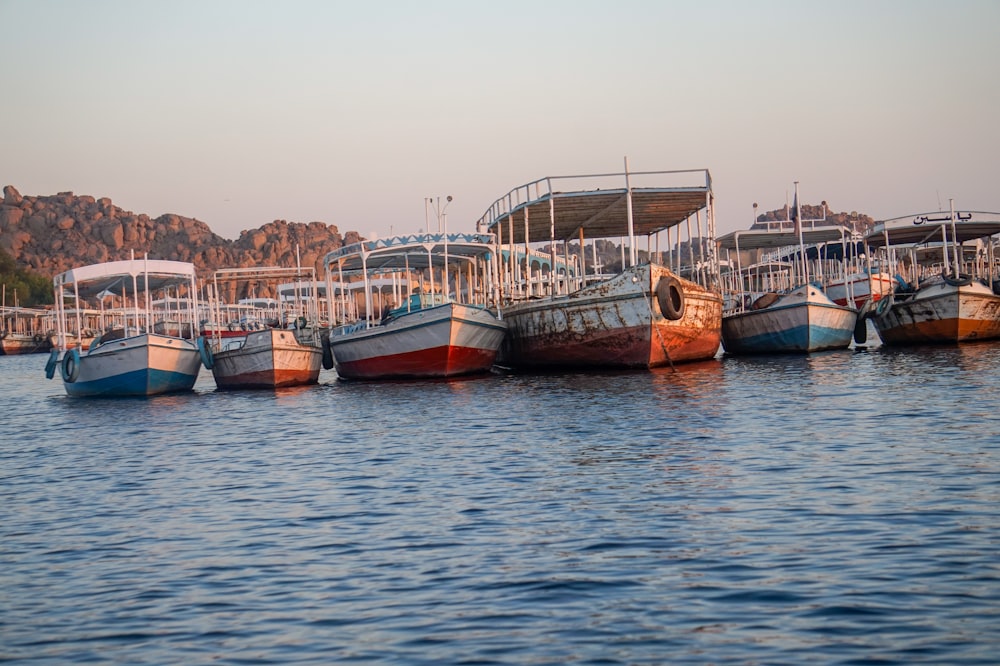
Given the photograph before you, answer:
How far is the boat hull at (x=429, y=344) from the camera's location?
104 feet

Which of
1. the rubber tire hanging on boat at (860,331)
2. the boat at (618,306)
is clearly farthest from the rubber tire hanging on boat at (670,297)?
the rubber tire hanging on boat at (860,331)

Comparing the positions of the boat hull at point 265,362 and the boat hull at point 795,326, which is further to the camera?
the boat hull at point 795,326

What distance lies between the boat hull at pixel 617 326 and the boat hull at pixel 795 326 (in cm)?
279

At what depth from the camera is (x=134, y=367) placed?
1244 inches

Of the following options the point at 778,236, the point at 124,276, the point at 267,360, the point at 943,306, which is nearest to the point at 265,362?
the point at 267,360

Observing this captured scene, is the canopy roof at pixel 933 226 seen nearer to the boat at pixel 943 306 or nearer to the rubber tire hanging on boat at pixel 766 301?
the boat at pixel 943 306

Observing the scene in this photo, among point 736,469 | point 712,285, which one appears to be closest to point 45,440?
point 736,469

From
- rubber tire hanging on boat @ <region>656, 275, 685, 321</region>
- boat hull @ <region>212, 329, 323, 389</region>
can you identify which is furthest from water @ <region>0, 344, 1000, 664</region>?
boat hull @ <region>212, 329, 323, 389</region>

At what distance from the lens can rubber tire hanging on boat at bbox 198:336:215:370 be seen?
115 feet

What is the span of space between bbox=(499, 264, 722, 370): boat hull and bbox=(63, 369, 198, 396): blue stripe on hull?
11.1 metres

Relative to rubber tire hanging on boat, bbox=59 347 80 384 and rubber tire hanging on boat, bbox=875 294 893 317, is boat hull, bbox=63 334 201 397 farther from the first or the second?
rubber tire hanging on boat, bbox=875 294 893 317

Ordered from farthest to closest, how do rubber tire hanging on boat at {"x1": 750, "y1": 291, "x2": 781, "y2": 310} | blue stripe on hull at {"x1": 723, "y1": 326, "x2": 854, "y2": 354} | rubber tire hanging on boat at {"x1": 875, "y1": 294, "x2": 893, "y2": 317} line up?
rubber tire hanging on boat at {"x1": 875, "y1": 294, "x2": 893, "y2": 317}
rubber tire hanging on boat at {"x1": 750, "y1": 291, "x2": 781, "y2": 310}
blue stripe on hull at {"x1": 723, "y1": 326, "x2": 854, "y2": 354}

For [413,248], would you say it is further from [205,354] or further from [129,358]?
[129,358]

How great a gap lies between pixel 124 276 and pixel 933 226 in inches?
1208
